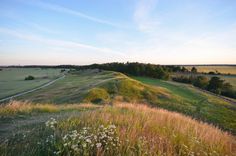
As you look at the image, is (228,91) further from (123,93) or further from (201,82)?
(123,93)

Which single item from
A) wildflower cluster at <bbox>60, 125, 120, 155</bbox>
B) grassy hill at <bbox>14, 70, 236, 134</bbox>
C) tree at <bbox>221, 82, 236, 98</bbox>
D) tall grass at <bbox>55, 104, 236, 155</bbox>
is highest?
wildflower cluster at <bbox>60, 125, 120, 155</bbox>

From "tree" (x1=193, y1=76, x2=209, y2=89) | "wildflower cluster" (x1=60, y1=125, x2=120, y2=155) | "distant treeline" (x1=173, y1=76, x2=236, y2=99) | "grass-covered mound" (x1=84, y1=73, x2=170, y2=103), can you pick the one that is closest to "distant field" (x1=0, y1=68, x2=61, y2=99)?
"grass-covered mound" (x1=84, y1=73, x2=170, y2=103)

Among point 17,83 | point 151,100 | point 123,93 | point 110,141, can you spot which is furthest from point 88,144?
point 17,83

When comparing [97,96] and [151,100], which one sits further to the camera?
[151,100]

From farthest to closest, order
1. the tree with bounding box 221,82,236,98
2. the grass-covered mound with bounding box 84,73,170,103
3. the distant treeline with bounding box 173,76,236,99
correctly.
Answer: the distant treeline with bounding box 173,76,236,99
the tree with bounding box 221,82,236,98
the grass-covered mound with bounding box 84,73,170,103

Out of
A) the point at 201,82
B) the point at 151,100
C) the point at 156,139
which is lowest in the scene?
the point at 201,82

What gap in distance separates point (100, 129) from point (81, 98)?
32078 millimetres

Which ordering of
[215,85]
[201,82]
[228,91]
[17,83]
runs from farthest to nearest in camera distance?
[17,83]
[201,82]
[215,85]
[228,91]

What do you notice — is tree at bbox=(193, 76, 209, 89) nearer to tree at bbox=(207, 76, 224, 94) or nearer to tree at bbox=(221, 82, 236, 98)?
tree at bbox=(207, 76, 224, 94)

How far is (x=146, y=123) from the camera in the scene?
22.2 ft

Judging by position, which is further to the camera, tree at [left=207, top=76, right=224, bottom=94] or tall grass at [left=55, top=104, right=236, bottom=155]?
tree at [left=207, top=76, right=224, bottom=94]

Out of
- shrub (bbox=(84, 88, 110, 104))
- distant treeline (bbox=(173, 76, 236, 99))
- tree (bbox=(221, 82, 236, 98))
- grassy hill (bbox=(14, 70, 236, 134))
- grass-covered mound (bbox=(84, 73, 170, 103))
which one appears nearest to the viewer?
grassy hill (bbox=(14, 70, 236, 134))

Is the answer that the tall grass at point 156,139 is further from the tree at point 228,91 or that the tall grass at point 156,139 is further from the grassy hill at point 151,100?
the tree at point 228,91

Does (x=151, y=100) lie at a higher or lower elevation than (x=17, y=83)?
higher
